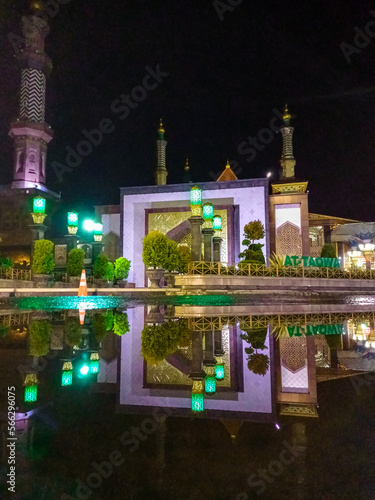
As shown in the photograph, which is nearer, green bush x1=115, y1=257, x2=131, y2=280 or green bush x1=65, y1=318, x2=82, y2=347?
green bush x1=65, y1=318, x2=82, y2=347

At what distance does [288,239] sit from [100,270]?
11.4 m

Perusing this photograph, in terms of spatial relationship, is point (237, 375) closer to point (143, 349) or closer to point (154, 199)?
point (143, 349)

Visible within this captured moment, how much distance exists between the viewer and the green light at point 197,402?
2.03 metres

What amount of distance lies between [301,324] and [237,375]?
121 inches

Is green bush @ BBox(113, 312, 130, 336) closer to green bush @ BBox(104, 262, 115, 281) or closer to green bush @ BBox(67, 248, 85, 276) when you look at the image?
green bush @ BBox(67, 248, 85, 276)

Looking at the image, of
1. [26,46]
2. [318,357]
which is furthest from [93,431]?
[26,46]

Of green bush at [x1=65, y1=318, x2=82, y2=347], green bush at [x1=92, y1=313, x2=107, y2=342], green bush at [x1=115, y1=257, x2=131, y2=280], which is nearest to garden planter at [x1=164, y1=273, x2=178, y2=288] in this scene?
green bush at [x1=115, y1=257, x2=131, y2=280]

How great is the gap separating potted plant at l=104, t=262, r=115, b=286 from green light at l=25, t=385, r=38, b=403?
18.2m

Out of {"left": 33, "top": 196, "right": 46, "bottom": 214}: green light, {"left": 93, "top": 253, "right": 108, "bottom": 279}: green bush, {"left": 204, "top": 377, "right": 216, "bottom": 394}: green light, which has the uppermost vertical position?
{"left": 33, "top": 196, "right": 46, "bottom": 214}: green light

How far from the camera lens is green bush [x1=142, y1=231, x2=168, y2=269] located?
17.1m

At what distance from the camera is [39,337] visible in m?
4.56

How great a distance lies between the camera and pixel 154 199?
76.2ft

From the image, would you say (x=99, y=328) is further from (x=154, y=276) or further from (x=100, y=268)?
(x=100, y=268)

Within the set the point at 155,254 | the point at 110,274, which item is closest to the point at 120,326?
the point at 155,254
